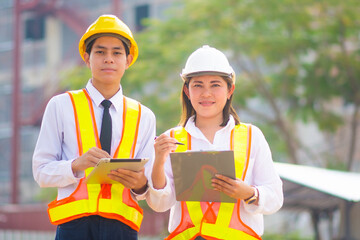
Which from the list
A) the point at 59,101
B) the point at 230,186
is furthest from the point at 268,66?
the point at 230,186

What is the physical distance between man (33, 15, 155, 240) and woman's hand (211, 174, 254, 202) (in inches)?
15.8

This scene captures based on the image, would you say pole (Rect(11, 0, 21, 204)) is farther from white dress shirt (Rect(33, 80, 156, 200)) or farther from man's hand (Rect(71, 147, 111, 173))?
man's hand (Rect(71, 147, 111, 173))

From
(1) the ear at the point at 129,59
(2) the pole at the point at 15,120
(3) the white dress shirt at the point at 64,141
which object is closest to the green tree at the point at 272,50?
(2) the pole at the point at 15,120

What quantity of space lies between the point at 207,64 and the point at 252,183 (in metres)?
0.72

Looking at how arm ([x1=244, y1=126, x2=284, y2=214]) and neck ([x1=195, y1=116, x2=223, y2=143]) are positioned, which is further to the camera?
neck ([x1=195, y1=116, x2=223, y2=143])

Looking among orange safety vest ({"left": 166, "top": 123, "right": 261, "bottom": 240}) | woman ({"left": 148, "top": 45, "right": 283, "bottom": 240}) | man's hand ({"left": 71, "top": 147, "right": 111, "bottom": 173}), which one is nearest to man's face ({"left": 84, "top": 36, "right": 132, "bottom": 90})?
woman ({"left": 148, "top": 45, "right": 283, "bottom": 240})

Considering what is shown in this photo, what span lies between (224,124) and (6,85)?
2402cm

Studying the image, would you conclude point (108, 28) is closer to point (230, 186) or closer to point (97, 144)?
point (97, 144)

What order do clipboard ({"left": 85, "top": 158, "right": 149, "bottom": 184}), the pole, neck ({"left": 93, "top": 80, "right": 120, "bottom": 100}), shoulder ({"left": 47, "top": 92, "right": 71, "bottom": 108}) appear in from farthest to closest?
the pole
neck ({"left": 93, "top": 80, "right": 120, "bottom": 100})
shoulder ({"left": 47, "top": 92, "right": 71, "bottom": 108})
clipboard ({"left": 85, "top": 158, "right": 149, "bottom": 184})

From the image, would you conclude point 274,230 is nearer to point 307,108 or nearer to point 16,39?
point 307,108

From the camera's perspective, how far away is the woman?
3770 millimetres

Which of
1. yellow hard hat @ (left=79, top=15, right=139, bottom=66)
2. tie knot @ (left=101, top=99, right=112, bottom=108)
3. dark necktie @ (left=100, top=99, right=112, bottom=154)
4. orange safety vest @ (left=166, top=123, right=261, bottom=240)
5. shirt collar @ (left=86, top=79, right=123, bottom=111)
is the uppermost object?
yellow hard hat @ (left=79, top=15, right=139, bottom=66)

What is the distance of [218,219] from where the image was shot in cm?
379

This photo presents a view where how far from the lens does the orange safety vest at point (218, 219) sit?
149 inches
